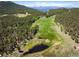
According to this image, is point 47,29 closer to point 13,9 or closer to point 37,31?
point 37,31

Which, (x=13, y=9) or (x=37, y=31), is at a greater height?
(x=13, y=9)

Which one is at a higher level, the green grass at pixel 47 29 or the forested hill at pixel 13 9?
the forested hill at pixel 13 9

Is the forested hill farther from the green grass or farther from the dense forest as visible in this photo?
the green grass

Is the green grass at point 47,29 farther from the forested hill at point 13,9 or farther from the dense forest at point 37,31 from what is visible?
the forested hill at point 13,9

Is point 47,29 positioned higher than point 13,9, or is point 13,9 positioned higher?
point 13,9

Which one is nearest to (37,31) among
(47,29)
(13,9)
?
(47,29)

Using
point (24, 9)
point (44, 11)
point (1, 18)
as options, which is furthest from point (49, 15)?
point (1, 18)

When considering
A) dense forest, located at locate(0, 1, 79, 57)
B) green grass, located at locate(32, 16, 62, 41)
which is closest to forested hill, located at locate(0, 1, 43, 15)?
dense forest, located at locate(0, 1, 79, 57)

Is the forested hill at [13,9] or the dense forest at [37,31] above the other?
the forested hill at [13,9]

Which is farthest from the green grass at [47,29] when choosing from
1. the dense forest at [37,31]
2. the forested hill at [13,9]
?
the forested hill at [13,9]
